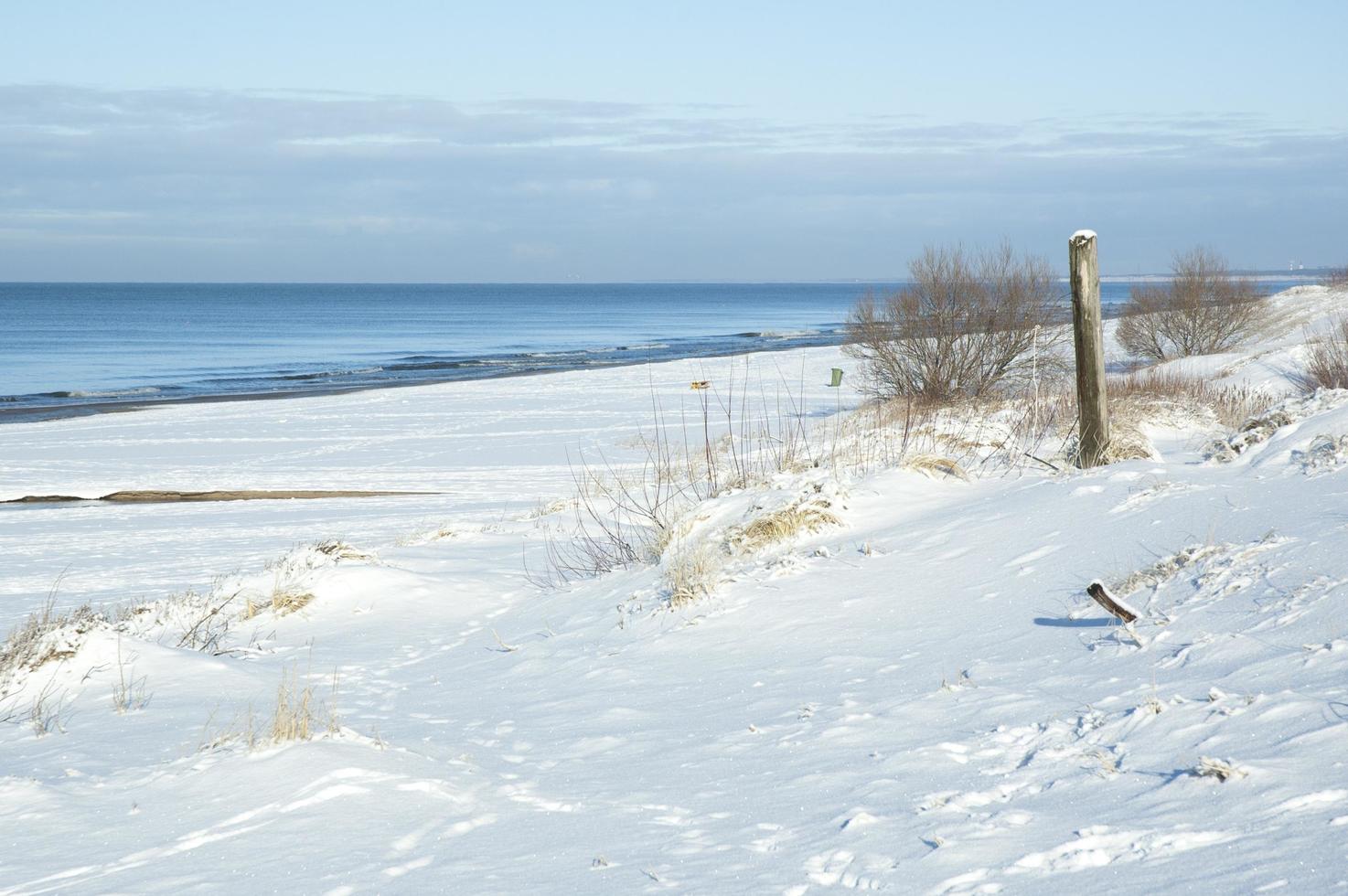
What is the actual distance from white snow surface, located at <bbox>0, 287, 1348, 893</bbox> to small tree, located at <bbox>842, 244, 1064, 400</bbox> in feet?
42.5

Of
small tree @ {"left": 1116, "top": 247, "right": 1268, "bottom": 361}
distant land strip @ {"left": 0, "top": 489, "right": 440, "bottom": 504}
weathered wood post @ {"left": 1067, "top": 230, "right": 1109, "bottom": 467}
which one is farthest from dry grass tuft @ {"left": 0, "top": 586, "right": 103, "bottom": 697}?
small tree @ {"left": 1116, "top": 247, "right": 1268, "bottom": 361}

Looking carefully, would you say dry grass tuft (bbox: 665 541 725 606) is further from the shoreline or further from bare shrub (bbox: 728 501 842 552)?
the shoreline

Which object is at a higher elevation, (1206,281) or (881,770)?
(1206,281)

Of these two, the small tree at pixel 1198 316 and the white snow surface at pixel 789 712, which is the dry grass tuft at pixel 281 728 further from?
the small tree at pixel 1198 316

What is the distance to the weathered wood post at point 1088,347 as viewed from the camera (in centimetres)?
762

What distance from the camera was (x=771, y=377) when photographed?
115 feet

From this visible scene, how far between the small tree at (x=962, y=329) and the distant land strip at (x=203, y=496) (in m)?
10.5

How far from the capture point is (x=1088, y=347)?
25.3 feet

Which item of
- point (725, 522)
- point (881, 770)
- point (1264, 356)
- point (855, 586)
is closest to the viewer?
point (881, 770)

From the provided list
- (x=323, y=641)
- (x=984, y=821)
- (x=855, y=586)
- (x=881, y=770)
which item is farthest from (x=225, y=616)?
(x=984, y=821)

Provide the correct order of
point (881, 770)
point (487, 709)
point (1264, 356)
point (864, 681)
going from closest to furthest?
point (881, 770), point (864, 681), point (487, 709), point (1264, 356)

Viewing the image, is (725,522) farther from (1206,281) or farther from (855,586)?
(1206,281)

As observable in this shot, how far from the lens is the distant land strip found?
15617mm

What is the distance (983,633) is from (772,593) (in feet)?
5.01
